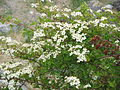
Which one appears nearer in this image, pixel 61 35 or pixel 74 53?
pixel 74 53

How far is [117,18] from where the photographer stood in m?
3.62

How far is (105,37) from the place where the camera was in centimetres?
320

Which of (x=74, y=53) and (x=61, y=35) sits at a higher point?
(x=61, y=35)

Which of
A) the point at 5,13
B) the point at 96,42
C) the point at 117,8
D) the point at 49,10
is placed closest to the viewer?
the point at 96,42

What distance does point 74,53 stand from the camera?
2873 mm

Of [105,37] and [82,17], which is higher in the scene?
[82,17]

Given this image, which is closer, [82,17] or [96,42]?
[96,42]

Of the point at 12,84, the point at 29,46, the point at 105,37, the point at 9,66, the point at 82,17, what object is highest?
the point at 82,17

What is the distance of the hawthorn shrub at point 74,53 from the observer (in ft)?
9.65

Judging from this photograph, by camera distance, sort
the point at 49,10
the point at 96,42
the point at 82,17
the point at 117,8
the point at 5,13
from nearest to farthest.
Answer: the point at 96,42 → the point at 82,17 → the point at 49,10 → the point at 117,8 → the point at 5,13

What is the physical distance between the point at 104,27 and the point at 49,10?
1024 mm

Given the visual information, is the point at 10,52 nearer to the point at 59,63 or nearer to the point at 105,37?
the point at 59,63

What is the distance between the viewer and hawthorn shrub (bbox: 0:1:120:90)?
2941mm

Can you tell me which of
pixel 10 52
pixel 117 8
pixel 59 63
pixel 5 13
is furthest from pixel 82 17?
pixel 5 13
